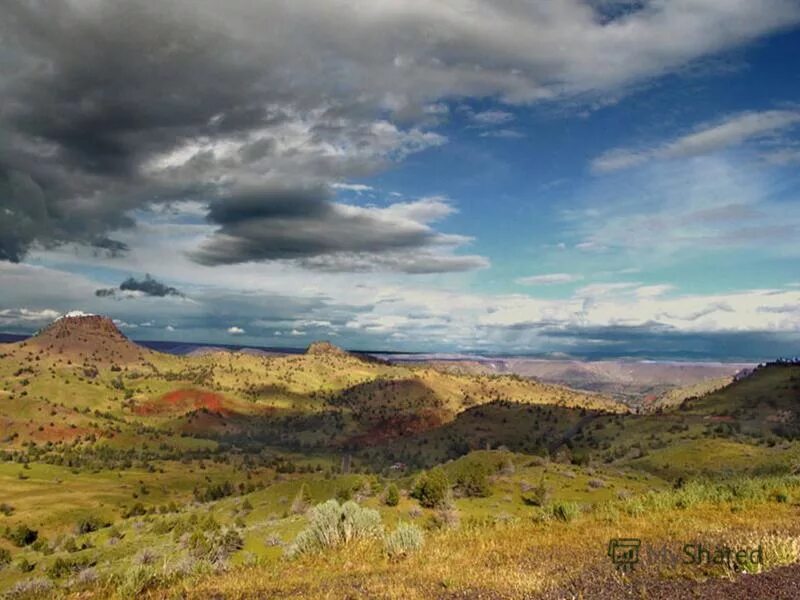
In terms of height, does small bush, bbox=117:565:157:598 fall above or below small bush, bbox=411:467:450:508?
above

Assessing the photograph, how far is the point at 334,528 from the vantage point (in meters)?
16.5

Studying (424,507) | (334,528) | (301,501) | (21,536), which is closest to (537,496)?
(424,507)

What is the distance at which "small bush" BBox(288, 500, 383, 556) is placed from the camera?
52.8 ft

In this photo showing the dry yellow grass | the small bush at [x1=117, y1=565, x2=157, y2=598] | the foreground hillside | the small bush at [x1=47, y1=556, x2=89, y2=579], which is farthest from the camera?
the small bush at [x1=47, y1=556, x2=89, y2=579]

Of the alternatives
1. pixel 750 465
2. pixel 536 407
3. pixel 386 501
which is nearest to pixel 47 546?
pixel 386 501

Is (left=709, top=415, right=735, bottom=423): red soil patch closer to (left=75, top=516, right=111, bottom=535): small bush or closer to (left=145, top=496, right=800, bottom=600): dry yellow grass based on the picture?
(left=75, top=516, right=111, bottom=535): small bush

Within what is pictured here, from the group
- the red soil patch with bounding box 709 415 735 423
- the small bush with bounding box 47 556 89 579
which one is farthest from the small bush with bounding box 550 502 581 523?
the red soil patch with bounding box 709 415 735 423

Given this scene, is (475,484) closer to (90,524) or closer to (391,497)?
(391,497)

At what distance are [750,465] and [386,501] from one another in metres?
49.1

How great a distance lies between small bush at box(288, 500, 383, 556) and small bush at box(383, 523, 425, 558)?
1750 millimetres

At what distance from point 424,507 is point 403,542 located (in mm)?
35496

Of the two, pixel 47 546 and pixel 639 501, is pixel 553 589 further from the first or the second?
pixel 47 546

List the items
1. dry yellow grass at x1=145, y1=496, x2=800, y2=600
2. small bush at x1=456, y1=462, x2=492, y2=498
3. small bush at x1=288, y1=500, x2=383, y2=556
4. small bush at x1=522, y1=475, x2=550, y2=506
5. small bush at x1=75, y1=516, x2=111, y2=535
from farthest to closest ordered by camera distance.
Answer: small bush at x1=75, y1=516, x2=111, y2=535, small bush at x1=456, y1=462, x2=492, y2=498, small bush at x1=522, y1=475, x2=550, y2=506, small bush at x1=288, y1=500, x2=383, y2=556, dry yellow grass at x1=145, y1=496, x2=800, y2=600

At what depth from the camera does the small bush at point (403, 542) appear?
14.0 m
